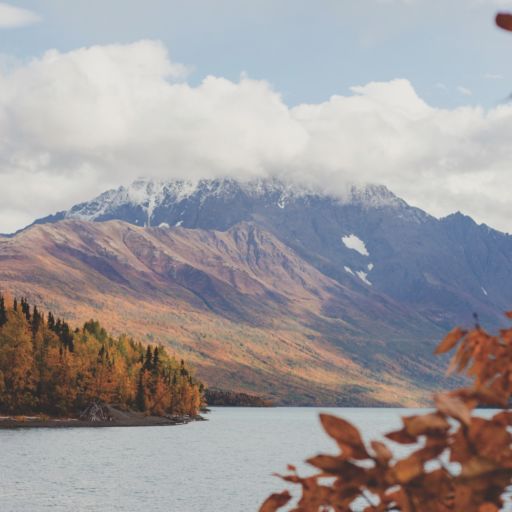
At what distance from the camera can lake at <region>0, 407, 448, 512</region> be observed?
8656 cm

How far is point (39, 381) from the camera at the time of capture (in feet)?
541

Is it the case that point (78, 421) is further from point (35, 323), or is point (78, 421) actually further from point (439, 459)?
point (439, 459)

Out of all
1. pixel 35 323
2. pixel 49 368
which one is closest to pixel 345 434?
pixel 49 368

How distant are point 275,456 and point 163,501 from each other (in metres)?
71.7

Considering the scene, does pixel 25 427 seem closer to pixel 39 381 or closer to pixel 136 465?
pixel 39 381

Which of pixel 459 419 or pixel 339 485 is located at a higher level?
pixel 459 419

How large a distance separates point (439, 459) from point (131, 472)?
11983 cm

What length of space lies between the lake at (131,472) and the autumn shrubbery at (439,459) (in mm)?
52744

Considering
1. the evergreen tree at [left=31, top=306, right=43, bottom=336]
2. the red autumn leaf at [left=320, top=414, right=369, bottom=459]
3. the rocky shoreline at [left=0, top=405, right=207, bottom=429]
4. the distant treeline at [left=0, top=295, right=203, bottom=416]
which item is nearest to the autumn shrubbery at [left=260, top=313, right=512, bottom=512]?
the red autumn leaf at [left=320, top=414, right=369, bottom=459]

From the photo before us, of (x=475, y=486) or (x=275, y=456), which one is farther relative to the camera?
(x=275, y=456)

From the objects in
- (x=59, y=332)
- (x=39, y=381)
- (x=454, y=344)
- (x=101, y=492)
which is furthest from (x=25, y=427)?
(x=454, y=344)

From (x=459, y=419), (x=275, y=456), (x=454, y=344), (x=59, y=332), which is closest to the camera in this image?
(x=459, y=419)

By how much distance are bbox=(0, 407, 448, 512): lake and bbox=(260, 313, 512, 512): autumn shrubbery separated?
2077 inches

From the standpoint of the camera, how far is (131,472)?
117312mm
